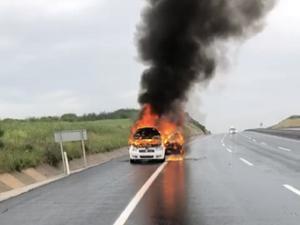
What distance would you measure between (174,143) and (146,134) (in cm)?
455

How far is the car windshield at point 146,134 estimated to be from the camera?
28.9 meters

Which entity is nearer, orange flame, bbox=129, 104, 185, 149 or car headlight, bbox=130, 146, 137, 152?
car headlight, bbox=130, 146, 137, 152

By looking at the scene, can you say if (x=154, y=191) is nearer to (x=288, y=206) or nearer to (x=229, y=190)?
(x=229, y=190)

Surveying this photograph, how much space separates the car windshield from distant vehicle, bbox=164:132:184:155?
3.29m

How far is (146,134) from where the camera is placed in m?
29.3

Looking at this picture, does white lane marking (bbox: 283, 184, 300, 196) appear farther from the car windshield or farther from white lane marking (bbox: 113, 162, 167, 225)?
the car windshield

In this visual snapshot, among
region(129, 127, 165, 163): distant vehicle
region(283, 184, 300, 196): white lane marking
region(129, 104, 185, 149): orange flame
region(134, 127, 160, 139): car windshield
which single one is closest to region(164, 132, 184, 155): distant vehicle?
region(129, 104, 185, 149): orange flame

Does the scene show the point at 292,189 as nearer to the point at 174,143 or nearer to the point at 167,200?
the point at 167,200

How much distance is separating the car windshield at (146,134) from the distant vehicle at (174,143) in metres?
3.29

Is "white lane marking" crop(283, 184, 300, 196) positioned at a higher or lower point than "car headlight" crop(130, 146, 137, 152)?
lower

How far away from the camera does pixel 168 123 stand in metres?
37.3

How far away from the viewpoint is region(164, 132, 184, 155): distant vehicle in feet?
109

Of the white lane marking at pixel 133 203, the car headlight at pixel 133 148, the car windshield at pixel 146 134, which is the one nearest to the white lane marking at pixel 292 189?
the white lane marking at pixel 133 203

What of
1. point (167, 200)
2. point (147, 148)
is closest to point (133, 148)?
point (147, 148)
